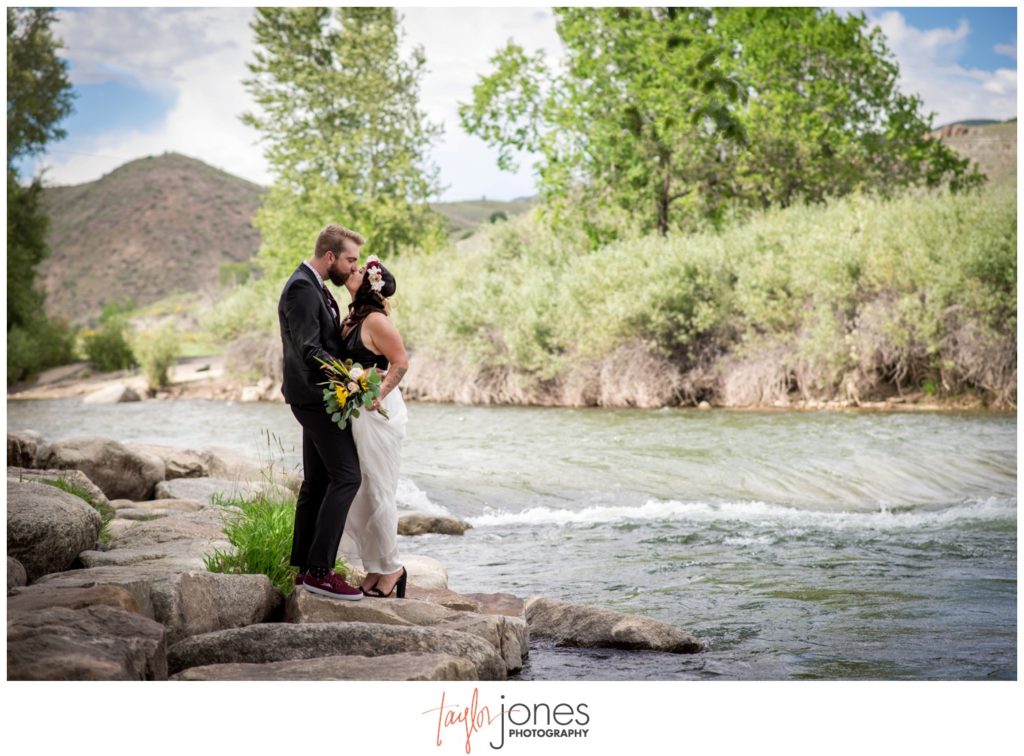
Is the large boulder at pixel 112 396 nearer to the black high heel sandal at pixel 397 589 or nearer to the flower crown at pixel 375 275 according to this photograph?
the black high heel sandal at pixel 397 589

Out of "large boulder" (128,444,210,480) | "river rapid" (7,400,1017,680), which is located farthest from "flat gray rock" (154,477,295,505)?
"large boulder" (128,444,210,480)

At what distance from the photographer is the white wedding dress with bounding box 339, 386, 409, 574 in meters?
5.45

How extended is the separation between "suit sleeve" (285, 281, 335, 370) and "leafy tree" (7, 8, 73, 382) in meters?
11.1

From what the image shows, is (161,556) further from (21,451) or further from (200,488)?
(21,451)

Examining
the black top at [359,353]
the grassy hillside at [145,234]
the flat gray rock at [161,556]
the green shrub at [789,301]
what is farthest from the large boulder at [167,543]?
the grassy hillside at [145,234]

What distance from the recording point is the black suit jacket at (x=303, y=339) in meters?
5.10

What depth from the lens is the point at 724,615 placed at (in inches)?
252

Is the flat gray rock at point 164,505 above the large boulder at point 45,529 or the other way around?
the other way around

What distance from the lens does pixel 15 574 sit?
17.2ft

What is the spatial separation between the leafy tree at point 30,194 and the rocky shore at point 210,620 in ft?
34.6

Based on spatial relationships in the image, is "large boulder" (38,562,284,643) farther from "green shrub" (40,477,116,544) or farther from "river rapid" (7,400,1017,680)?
"green shrub" (40,477,116,544)

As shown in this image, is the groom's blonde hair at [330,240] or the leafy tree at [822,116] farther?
the leafy tree at [822,116]

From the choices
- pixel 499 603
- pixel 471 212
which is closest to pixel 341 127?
A: pixel 471 212
